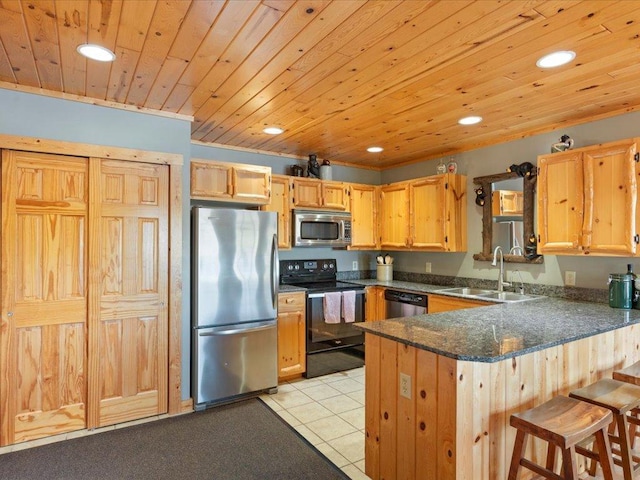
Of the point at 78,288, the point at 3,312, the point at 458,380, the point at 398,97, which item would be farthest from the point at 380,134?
the point at 3,312

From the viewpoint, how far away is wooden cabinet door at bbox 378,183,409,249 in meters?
4.53


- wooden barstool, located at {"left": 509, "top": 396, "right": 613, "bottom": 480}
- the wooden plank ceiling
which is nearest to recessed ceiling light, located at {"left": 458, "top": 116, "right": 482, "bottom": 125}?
the wooden plank ceiling

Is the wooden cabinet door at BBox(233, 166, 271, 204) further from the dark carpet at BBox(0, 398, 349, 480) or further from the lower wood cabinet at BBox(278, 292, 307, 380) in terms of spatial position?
the dark carpet at BBox(0, 398, 349, 480)

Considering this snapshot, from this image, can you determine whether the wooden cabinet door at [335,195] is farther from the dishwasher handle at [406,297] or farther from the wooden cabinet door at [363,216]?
the dishwasher handle at [406,297]

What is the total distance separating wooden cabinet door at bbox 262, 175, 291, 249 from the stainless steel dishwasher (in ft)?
4.19

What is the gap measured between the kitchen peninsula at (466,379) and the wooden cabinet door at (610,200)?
1.81 feet

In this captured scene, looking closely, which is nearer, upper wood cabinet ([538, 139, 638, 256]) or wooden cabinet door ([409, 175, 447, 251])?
upper wood cabinet ([538, 139, 638, 256])

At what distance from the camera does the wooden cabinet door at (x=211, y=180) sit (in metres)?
3.40

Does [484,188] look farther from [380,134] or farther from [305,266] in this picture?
[305,266]

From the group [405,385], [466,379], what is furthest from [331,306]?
[466,379]

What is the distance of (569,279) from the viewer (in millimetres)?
3287

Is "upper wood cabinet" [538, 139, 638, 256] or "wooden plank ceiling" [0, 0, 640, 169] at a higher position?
"wooden plank ceiling" [0, 0, 640, 169]

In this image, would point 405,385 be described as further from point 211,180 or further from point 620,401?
point 211,180

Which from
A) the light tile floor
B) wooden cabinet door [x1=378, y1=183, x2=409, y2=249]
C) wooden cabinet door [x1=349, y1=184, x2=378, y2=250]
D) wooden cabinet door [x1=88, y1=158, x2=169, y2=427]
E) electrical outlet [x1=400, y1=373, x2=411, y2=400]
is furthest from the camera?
wooden cabinet door [x1=349, y1=184, x2=378, y2=250]
